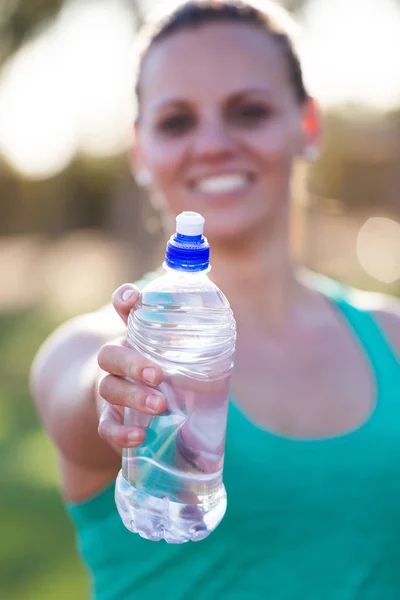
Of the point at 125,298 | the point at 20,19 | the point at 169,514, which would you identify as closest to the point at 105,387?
the point at 125,298

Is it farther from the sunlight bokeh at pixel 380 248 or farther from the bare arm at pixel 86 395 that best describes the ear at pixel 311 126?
the sunlight bokeh at pixel 380 248

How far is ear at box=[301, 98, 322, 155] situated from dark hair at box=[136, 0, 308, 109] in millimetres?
77

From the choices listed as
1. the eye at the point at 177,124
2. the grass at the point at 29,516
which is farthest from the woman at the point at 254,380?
the grass at the point at 29,516

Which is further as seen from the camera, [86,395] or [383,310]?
[383,310]

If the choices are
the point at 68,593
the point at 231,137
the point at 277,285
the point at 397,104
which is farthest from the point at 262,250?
the point at 397,104

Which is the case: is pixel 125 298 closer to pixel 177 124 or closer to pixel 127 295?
pixel 127 295

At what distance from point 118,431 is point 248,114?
118 cm

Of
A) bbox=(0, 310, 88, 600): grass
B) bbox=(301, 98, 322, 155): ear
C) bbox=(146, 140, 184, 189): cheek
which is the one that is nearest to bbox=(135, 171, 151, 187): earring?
A: bbox=(146, 140, 184, 189): cheek

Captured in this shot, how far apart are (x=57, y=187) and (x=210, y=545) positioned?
16.6 m

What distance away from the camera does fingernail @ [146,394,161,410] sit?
4.80ft

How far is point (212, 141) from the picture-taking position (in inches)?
89.0

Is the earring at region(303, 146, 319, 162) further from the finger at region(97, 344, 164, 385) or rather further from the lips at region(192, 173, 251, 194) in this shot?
the finger at region(97, 344, 164, 385)

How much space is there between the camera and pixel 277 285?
8.55 ft

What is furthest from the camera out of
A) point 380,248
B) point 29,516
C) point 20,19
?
point 20,19
